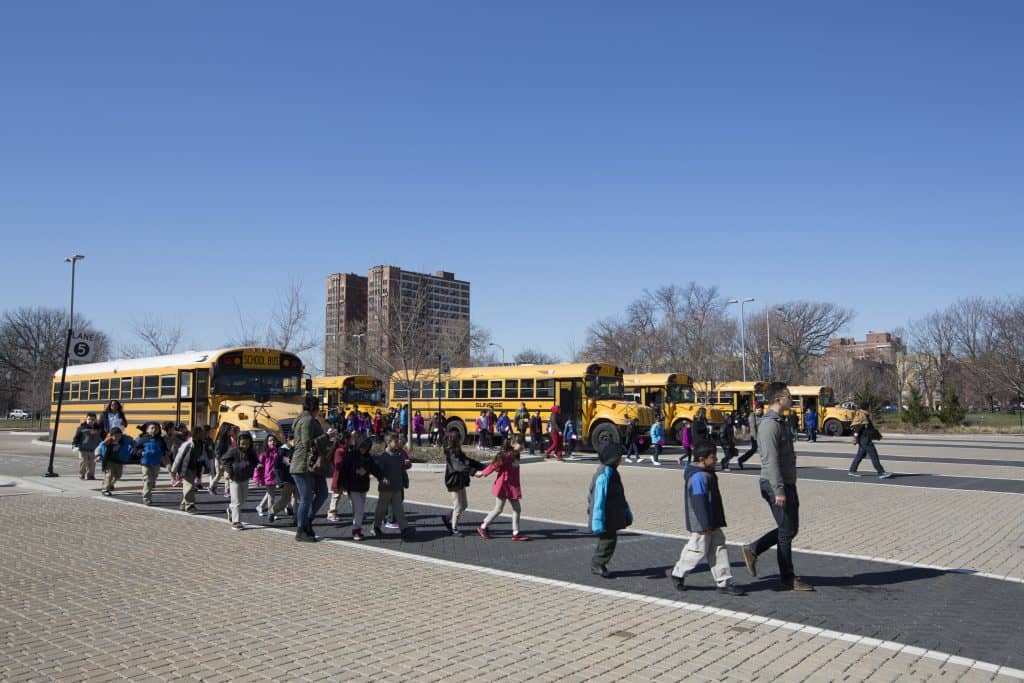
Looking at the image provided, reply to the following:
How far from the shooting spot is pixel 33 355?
63.6 meters

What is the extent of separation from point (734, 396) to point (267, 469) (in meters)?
26.7

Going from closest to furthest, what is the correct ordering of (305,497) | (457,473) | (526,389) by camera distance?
(305,497)
(457,473)
(526,389)

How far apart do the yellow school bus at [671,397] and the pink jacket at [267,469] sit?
17518 millimetres

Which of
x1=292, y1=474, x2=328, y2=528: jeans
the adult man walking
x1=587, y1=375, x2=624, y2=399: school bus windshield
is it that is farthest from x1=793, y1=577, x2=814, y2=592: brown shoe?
x1=587, y1=375, x2=624, y2=399: school bus windshield

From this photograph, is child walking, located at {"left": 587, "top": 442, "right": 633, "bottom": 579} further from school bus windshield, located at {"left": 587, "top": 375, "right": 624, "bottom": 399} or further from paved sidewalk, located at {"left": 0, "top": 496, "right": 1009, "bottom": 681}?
school bus windshield, located at {"left": 587, "top": 375, "right": 624, "bottom": 399}

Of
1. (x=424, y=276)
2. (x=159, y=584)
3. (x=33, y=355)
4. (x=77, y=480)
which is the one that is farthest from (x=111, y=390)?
(x=33, y=355)

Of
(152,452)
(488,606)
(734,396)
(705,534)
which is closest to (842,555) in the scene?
(705,534)

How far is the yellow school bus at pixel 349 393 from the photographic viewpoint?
2914 cm

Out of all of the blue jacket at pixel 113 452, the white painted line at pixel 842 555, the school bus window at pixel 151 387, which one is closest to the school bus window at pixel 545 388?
the school bus window at pixel 151 387

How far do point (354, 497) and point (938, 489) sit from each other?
449 inches

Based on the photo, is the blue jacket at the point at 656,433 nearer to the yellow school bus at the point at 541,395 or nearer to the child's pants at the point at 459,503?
the yellow school bus at the point at 541,395

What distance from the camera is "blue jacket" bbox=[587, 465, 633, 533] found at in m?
7.33

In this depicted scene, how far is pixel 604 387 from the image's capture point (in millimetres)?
24141

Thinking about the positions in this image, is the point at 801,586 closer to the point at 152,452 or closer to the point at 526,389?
the point at 152,452
